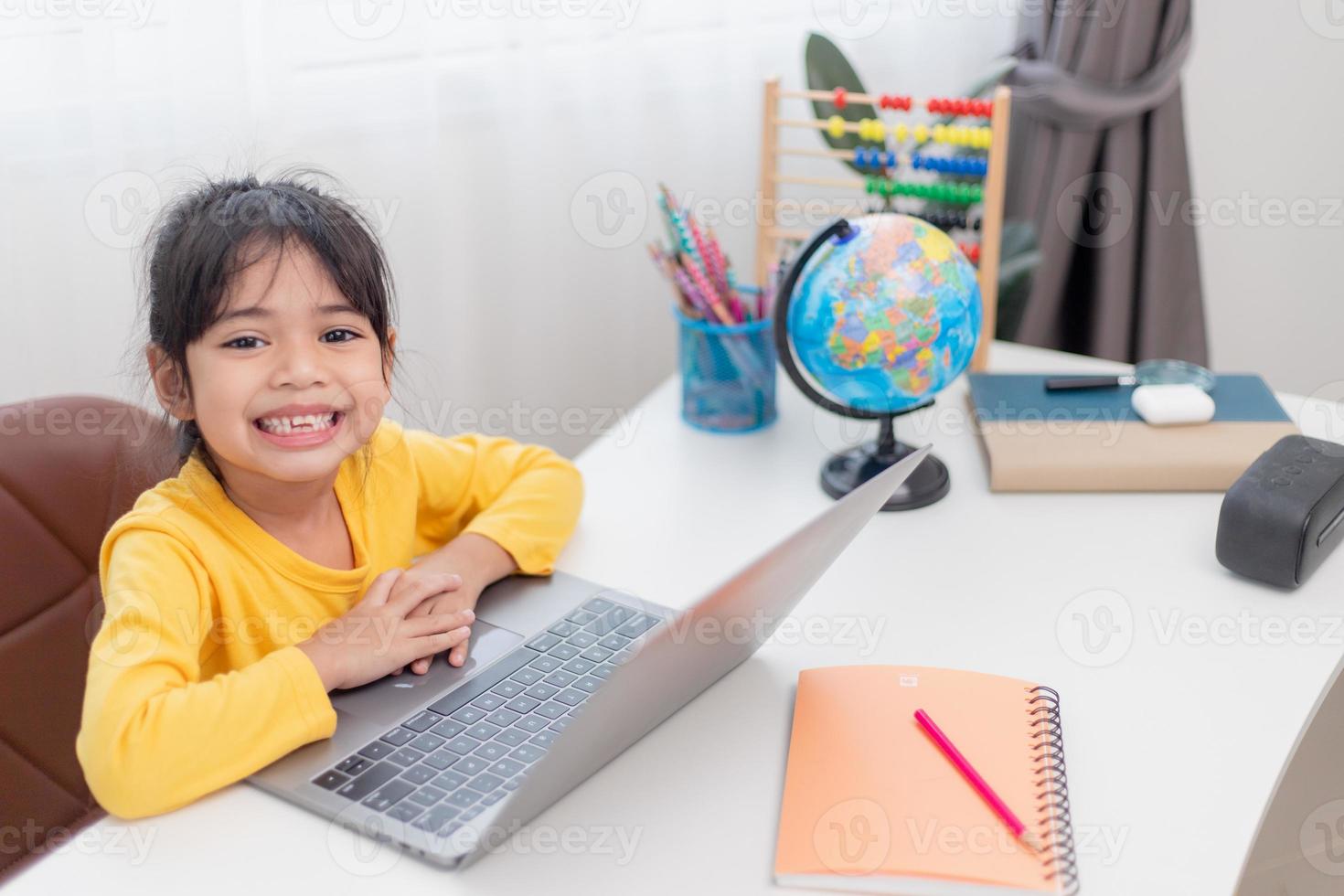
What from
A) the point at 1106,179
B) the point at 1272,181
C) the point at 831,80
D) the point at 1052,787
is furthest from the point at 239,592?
the point at 1272,181

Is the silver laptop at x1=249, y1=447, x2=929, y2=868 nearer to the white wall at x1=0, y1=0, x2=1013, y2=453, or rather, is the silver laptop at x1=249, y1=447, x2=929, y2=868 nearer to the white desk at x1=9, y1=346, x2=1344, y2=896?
the white desk at x1=9, y1=346, x2=1344, y2=896

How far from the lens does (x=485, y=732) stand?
33.6 inches

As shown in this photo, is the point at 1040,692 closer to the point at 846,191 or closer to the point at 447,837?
the point at 447,837

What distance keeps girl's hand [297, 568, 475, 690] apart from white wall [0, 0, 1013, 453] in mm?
297

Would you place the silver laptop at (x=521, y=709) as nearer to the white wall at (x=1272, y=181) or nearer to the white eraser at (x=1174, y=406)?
the white eraser at (x=1174, y=406)

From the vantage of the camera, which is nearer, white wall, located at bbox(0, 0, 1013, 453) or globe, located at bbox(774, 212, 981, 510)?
globe, located at bbox(774, 212, 981, 510)

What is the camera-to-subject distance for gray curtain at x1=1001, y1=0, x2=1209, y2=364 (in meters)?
2.00

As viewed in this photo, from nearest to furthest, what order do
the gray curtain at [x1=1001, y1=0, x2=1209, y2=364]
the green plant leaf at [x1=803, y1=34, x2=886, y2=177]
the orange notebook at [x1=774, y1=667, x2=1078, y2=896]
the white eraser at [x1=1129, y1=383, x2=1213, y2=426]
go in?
the orange notebook at [x1=774, y1=667, x2=1078, y2=896]
the white eraser at [x1=1129, y1=383, x2=1213, y2=426]
the green plant leaf at [x1=803, y1=34, x2=886, y2=177]
the gray curtain at [x1=1001, y1=0, x2=1209, y2=364]

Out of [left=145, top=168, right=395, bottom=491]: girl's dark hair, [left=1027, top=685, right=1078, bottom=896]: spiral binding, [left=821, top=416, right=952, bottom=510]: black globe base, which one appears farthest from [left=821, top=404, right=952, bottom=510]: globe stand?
[left=145, top=168, right=395, bottom=491]: girl's dark hair

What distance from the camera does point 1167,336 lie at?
2.19 meters

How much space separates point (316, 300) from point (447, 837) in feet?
1.34

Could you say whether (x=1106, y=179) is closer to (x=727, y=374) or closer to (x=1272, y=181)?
(x=1272, y=181)

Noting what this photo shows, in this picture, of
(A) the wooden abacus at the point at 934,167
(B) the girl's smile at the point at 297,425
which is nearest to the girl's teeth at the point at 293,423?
(B) the girl's smile at the point at 297,425

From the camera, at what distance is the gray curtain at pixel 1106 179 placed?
2.00 metres
